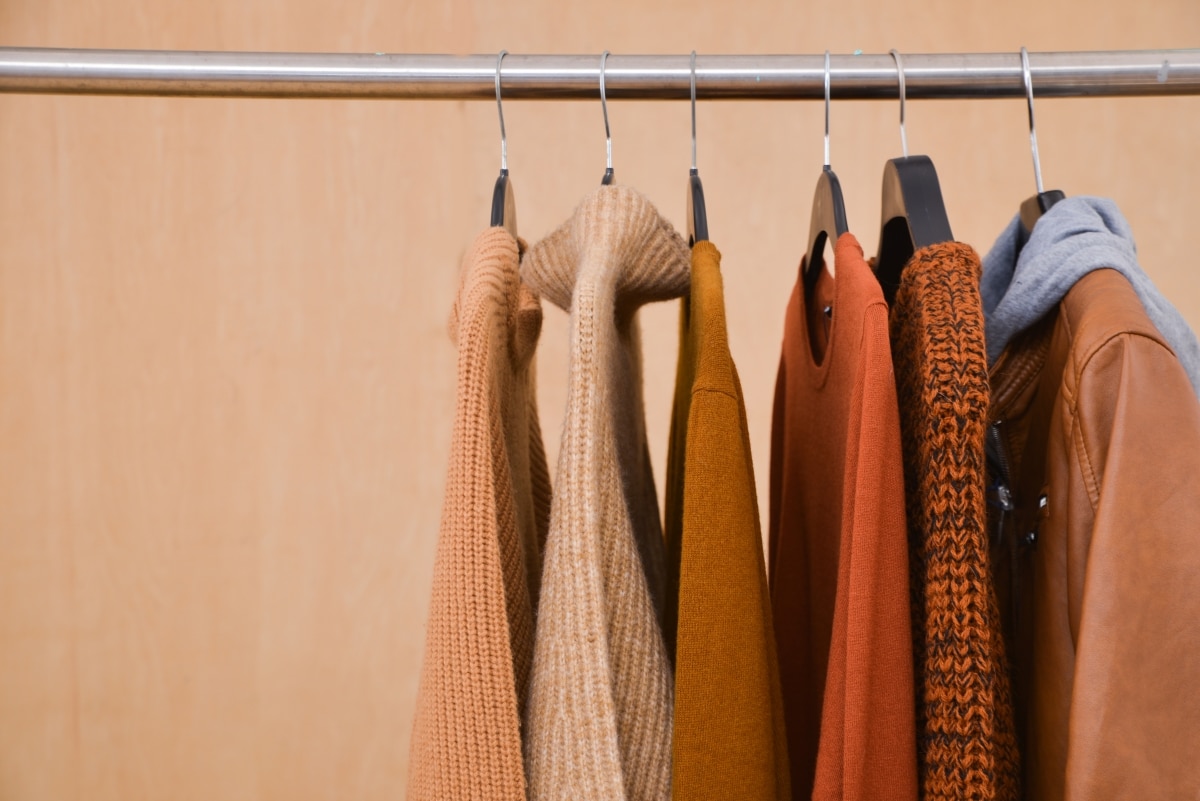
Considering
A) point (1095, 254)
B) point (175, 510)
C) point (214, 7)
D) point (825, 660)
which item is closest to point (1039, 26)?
point (1095, 254)

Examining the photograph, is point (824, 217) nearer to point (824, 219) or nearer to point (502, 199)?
point (824, 219)

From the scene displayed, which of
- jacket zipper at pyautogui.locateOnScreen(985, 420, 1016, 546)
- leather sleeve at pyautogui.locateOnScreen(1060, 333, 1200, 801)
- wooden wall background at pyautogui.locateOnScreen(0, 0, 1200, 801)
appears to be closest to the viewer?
leather sleeve at pyautogui.locateOnScreen(1060, 333, 1200, 801)

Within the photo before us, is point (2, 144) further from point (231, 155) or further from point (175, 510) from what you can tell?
point (175, 510)

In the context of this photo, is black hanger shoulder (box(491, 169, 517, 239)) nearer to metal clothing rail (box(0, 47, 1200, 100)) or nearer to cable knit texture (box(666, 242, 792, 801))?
metal clothing rail (box(0, 47, 1200, 100))

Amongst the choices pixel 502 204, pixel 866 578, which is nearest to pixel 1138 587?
pixel 866 578

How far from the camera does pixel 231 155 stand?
1146mm

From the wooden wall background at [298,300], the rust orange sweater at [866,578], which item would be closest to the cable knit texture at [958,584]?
the rust orange sweater at [866,578]

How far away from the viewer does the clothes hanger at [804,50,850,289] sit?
1.71ft

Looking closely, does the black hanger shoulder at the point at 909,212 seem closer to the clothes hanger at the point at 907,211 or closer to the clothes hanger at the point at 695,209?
the clothes hanger at the point at 907,211

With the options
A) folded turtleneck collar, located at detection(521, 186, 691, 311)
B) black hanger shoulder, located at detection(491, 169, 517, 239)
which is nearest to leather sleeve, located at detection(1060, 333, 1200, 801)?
folded turtleneck collar, located at detection(521, 186, 691, 311)

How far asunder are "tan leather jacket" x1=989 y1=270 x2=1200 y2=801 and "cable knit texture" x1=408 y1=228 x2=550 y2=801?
253 millimetres

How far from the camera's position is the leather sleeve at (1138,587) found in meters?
0.35

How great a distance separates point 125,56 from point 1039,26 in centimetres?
114

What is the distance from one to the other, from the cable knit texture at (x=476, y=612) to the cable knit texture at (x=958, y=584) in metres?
0.20
